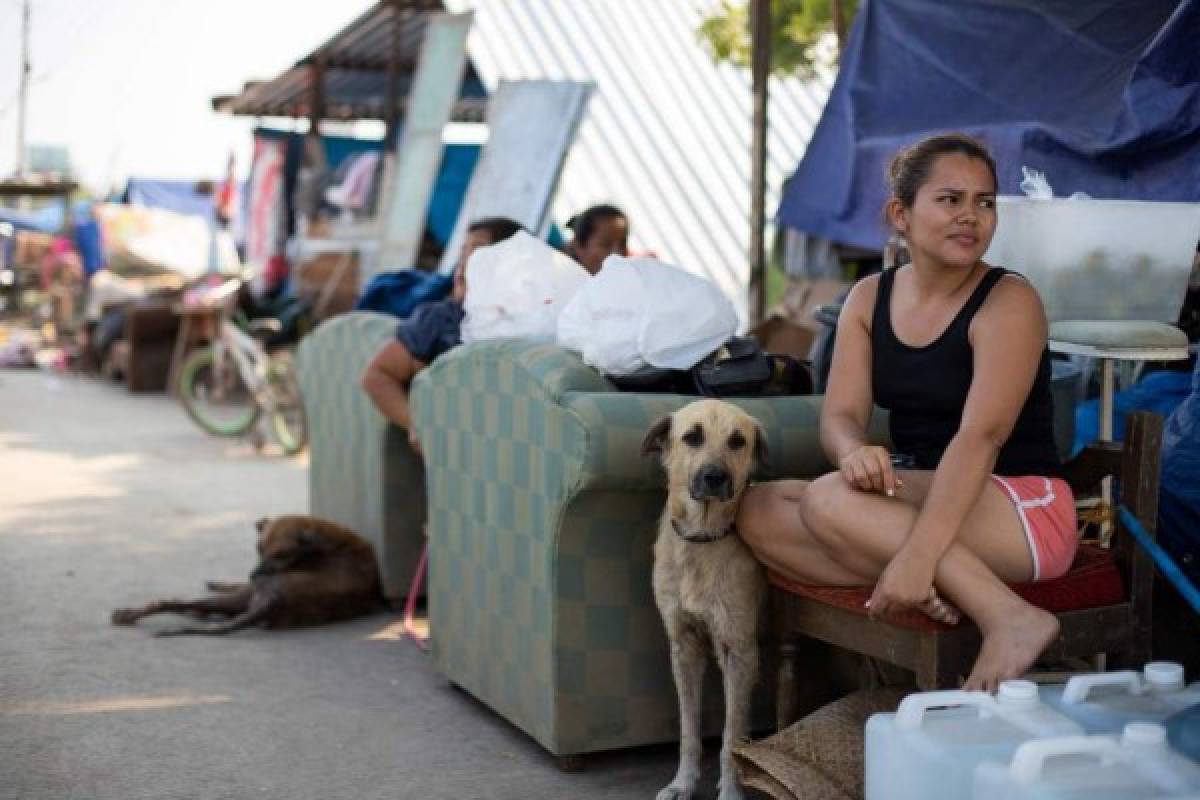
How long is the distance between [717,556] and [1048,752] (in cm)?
125

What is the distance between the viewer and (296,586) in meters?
5.73

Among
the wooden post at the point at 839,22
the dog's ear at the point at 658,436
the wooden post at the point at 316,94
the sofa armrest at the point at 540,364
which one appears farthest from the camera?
the wooden post at the point at 316,94

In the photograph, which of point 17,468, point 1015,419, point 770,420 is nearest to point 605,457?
point 770,420

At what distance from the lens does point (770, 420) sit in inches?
153

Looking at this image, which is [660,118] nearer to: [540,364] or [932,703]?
[540,364]

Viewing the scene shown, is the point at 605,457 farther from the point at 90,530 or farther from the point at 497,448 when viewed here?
the point at 90,530

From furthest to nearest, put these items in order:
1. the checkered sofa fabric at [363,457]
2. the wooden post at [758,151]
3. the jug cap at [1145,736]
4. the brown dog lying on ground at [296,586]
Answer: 1. the wooden post at [758,151]
2. the checkered sofa fabric at [363,457]
3. the brown dog lying on ground at [296,586]
4. the jug cap at [1145,736]

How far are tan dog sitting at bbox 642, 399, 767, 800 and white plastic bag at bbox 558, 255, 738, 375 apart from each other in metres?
0.43

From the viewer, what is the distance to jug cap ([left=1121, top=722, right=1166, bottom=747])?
248 centimetres

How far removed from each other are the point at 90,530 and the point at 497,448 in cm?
418

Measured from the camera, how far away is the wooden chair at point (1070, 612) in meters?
3.08

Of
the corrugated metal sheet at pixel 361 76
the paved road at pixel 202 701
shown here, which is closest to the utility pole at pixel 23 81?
the corrugated metal sheet at pixel 361 76

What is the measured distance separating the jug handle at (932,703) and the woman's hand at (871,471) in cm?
52

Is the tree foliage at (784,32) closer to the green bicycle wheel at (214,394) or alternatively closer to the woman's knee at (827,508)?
the green bicycle wheel at (214,394)
